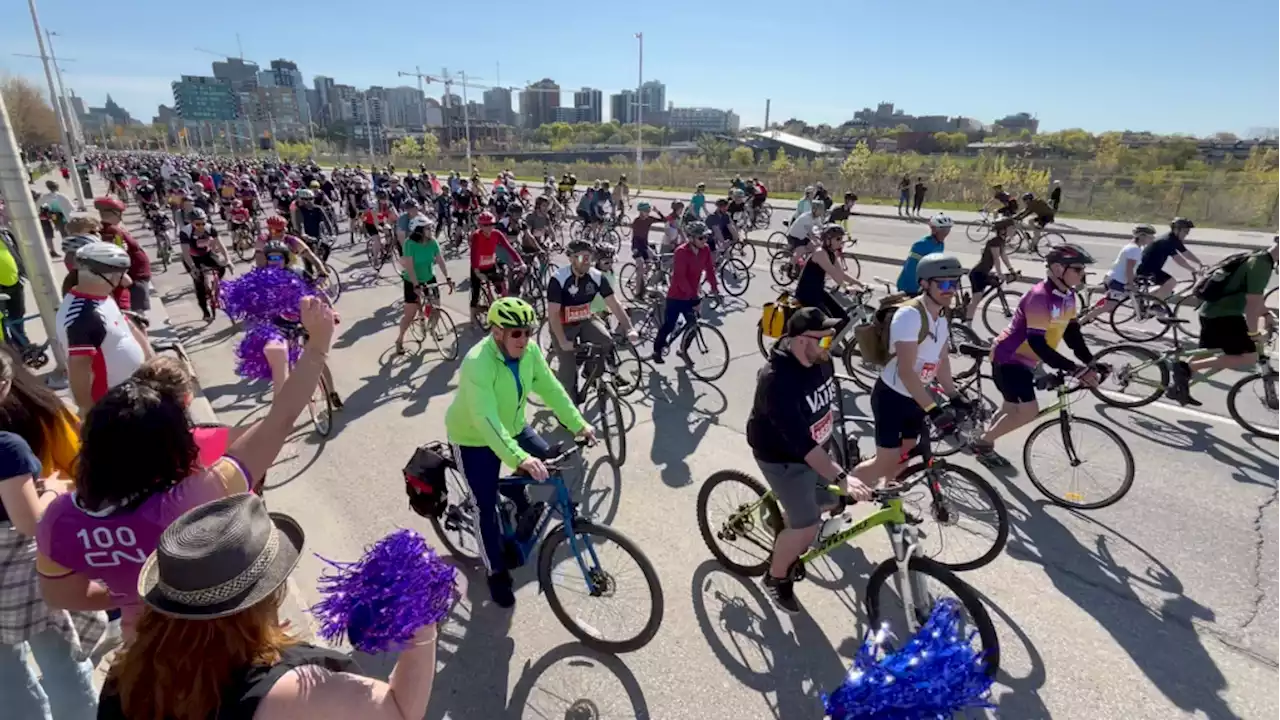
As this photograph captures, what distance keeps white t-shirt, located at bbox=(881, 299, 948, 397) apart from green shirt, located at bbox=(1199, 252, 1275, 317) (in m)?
4.20

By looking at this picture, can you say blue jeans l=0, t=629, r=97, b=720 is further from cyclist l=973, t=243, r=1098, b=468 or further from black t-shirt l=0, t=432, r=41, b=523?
cyclist l=973, t=243, r=1098, b=468

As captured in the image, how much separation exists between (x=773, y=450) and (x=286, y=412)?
2.71 meters

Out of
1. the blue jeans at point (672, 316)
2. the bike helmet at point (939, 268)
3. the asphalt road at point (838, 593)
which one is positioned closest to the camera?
the asphalt road at point (838, 593)

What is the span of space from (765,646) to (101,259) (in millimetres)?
5031

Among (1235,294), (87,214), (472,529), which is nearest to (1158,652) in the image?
(472,529)

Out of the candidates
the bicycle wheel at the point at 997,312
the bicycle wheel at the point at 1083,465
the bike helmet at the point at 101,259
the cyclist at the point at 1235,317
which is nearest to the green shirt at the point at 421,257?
the bike helmet at the point at 101,259

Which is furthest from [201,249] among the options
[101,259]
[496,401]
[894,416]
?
[894,416]

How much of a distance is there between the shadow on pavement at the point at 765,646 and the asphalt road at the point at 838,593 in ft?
0.04

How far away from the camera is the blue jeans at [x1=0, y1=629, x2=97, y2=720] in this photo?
272cm

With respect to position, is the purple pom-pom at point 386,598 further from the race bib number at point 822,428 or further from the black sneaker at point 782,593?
the black sneaker at point 782,593

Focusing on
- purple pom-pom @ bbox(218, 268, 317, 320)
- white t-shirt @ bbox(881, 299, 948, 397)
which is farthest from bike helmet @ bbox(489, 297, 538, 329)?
purple pom-pom @ bbox(218, 268, 317, 320)

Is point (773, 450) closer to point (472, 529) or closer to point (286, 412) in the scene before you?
point (472, 529)

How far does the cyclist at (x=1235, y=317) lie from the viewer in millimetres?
6602

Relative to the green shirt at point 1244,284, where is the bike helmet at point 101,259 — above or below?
above
